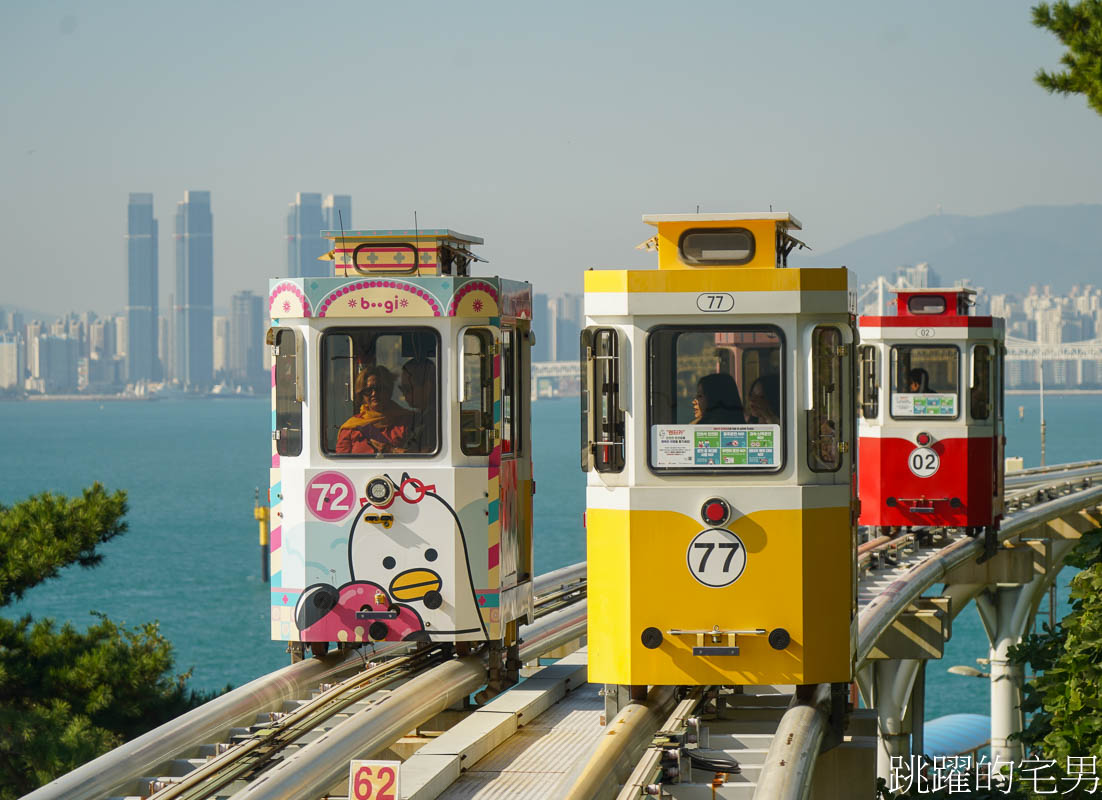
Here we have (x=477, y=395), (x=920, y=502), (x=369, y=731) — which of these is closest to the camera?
(x=369, y=731)

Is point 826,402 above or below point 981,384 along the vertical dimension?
below

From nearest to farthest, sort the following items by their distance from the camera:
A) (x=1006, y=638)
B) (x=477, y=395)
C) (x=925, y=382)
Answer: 1. (x=477, y=395)
2. (x=925, y=382)
3. (x=1006, y=638)

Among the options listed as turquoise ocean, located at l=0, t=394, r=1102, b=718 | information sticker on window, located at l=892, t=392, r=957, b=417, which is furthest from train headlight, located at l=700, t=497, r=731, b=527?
turquoise ocean, located at l=0, t=394, r=1102, b=718

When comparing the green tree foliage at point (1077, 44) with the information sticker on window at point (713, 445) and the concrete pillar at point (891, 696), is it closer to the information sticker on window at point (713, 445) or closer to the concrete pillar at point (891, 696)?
the information sticker on window at point (713, 445)

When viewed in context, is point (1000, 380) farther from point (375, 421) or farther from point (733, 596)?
point (733, 596)

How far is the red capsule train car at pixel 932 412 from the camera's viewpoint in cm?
1848

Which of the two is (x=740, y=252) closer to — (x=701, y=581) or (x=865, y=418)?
(x=701, y=581)

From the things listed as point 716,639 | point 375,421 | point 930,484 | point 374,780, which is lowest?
point 374,780

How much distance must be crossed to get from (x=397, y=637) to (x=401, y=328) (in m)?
1.97

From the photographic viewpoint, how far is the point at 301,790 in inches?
311

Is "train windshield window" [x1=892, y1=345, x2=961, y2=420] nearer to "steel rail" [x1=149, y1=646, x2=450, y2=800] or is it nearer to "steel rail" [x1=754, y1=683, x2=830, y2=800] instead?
"steel rail" [x1=149, y1=646, x2=450, y2=800]

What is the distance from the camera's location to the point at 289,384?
1052 centimetres

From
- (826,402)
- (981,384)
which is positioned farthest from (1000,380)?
(826,402)

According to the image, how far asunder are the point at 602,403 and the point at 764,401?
84 centimetres
